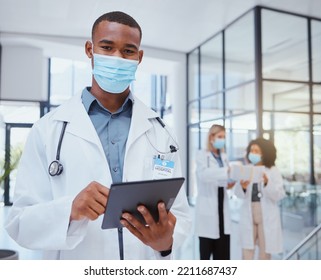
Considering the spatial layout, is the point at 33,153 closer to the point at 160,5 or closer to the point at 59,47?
the point at 59,47

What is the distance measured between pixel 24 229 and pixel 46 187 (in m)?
0.12

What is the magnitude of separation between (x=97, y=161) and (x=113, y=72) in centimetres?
24

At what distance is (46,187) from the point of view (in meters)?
0.96

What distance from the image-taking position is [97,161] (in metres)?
0.97

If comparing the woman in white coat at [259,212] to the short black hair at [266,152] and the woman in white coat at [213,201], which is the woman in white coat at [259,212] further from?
the woman in white coat at [213,201]

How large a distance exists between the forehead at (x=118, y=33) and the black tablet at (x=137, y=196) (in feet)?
1.39

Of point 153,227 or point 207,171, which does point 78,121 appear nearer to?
point 153,227

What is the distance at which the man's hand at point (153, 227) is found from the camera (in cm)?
81

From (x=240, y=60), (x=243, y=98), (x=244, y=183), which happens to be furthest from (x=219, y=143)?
(x=240, y=60)

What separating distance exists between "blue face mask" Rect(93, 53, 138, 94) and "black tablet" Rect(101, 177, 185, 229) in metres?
0.37

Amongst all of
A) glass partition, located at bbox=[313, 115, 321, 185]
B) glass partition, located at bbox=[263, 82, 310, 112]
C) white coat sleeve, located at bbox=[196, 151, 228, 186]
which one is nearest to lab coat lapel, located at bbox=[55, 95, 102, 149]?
white coat sleeve, located at bbox=[196, 151, 228, 186]

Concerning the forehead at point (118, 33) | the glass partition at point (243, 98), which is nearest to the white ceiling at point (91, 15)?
the forehead at point (118, 33)

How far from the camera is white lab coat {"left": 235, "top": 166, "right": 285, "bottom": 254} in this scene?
2.54 m
